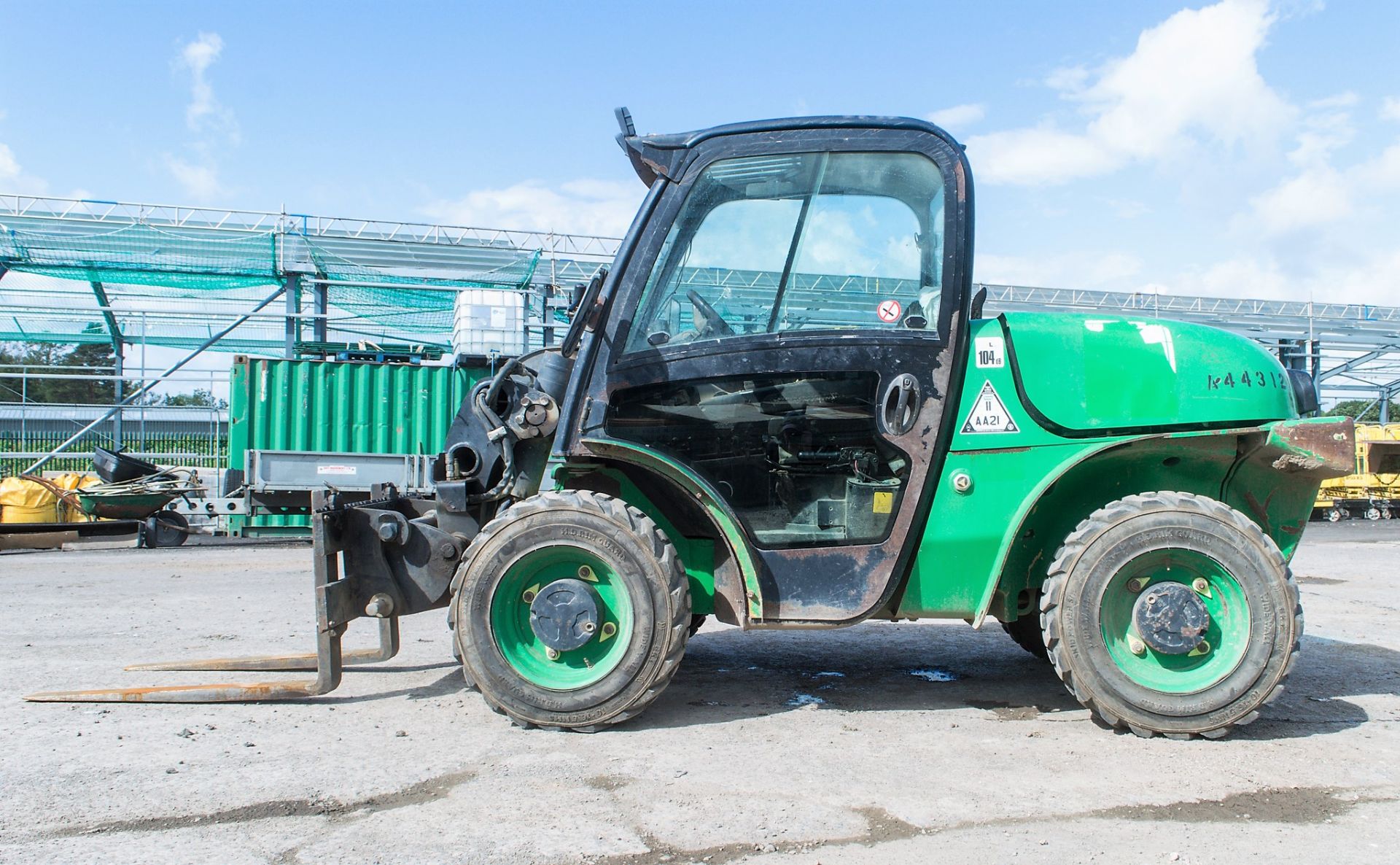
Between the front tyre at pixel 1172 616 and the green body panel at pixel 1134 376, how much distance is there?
40 centimetres

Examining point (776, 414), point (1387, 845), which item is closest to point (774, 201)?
point (776, 414)

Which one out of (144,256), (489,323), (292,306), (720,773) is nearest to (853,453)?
(720,773)

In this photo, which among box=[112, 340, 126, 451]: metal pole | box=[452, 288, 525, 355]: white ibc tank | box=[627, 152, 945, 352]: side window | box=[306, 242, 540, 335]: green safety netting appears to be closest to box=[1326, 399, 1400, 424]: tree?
box=[306, 242, 540, 335]: green safety netting

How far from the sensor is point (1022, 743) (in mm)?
4289

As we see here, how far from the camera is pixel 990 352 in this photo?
179 inches

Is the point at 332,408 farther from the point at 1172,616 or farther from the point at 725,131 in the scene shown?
the point at 1172,616

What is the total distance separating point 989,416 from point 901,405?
1.37 ft

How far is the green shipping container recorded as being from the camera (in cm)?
1572

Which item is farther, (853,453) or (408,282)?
(408,282)

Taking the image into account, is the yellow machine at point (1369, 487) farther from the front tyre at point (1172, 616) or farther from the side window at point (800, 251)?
the side window at point (800, 251)

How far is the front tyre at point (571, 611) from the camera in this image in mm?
4371

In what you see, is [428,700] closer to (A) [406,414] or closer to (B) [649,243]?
(B) [649,243]

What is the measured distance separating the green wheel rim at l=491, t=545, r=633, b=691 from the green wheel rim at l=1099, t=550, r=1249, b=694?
2120 mm

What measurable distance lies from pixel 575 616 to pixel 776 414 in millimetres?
1279
